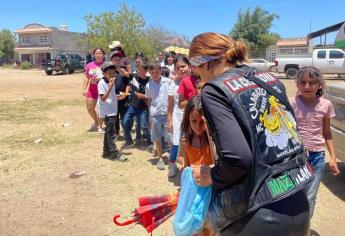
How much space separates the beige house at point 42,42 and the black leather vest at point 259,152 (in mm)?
68096

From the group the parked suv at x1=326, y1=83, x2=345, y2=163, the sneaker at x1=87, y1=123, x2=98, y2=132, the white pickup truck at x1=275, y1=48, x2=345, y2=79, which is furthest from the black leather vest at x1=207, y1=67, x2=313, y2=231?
the white pickup truck at x1=275, y1=48, x2=345, y2=79

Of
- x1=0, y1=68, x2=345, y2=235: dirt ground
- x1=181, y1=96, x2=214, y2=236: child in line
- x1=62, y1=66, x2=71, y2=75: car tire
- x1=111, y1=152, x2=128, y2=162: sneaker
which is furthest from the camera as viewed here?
x1=62, y1=66, x2=71, y2=75: car tire

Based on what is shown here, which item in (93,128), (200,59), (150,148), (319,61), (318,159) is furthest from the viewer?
(319,61)

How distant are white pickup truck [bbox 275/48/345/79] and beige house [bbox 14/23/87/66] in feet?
153

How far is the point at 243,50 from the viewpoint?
6.46ft

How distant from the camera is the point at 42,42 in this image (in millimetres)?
69312

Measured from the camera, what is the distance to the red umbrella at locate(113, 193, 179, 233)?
2.51 meters

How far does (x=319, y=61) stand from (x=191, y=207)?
25173 millimetres

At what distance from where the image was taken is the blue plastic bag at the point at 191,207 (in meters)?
2.19

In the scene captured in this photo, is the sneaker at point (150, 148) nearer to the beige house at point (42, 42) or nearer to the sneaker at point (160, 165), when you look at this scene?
the sneaker at point (160, 165)

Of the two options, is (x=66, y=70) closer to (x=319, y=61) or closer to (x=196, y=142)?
(x=319, y=61)

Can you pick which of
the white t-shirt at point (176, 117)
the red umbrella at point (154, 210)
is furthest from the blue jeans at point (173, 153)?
the red umbrella at point (154, 210)

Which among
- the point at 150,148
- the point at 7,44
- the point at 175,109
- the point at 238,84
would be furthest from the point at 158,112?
the point at 7,44

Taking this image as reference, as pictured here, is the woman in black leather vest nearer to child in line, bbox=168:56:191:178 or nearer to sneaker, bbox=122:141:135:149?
child in line, bbox=168:56:191:178
